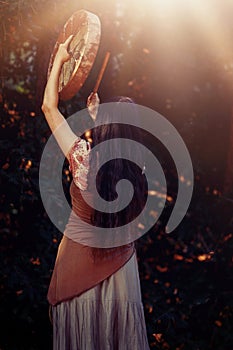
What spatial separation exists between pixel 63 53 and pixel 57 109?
305 mm

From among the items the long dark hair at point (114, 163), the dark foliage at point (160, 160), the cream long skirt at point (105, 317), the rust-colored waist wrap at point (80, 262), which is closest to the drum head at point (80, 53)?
the long dark hair at point (114, 163)

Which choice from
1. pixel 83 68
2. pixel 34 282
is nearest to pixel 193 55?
pixel 34 282

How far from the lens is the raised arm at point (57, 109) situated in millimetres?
3414

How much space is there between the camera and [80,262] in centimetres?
351

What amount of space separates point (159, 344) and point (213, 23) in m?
2.44

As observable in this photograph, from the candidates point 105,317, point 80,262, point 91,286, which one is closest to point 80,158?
point 80,262

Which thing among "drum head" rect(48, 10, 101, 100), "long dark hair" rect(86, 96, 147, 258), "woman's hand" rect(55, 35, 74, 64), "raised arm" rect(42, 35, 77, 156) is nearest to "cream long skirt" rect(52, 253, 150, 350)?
"long dark hair" rect(86, 96, 147, 258)

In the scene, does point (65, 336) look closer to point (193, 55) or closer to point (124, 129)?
point (124, 129)

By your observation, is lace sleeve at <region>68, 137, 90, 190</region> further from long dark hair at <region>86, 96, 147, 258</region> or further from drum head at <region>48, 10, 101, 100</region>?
drum head at <region>48, 10, 101, 100</region>

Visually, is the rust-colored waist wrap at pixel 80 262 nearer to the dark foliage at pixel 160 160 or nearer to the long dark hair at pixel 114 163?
the long dark hair at pixel 114 163

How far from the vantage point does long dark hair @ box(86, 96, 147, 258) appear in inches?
132

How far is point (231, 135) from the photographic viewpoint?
5660mm

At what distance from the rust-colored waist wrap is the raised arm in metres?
0.22

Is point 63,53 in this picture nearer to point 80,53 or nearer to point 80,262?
point 80,53
